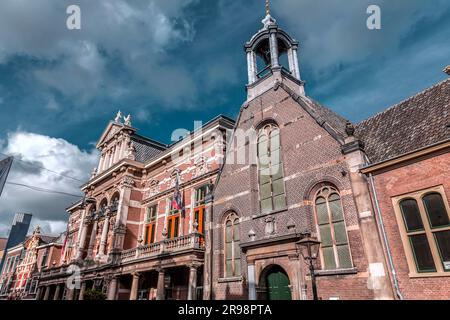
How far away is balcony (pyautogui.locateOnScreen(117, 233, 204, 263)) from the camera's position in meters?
16.5

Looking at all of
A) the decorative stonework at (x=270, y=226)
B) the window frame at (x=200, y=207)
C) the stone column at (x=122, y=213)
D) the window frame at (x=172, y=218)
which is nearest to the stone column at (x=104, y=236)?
the stone column at (x=122, y=213)

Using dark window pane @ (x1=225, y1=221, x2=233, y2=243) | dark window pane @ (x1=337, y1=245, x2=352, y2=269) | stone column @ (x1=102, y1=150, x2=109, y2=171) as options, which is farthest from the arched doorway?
stone column @ (x1=102, y1=150, x2=109, y2=171)

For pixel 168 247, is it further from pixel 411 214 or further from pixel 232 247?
pixel 411 214

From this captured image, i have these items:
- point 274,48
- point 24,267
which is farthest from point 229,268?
point 24,267

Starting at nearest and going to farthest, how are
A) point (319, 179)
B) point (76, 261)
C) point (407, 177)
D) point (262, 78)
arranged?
point (407, 177), point (319, 179), point (262, 78), point (76, 261)

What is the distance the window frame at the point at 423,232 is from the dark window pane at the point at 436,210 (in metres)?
0.08

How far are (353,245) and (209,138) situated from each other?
41.4ft

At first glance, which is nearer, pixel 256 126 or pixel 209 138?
pixel 256 126

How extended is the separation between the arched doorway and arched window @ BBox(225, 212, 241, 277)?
6.31 ft

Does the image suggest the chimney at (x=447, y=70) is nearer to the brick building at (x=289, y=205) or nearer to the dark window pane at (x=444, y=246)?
the brick building at (x=289, y=205)

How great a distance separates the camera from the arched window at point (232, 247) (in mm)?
14763

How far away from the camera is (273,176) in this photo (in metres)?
14.9

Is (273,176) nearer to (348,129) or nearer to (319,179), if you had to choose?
(319,179)

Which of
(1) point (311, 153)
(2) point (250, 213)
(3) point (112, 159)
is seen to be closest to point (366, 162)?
(1) point (311, 153)
